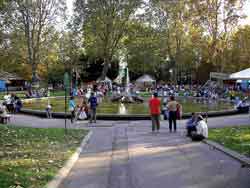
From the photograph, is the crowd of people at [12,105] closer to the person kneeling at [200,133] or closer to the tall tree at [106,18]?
the person kneeling at [200,133]

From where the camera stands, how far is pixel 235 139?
14.2m

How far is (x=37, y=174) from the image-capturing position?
328 inches

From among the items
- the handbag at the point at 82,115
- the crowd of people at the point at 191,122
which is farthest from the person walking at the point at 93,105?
the crowd of people at the point at 191,122

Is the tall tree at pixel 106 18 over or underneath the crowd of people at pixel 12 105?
over

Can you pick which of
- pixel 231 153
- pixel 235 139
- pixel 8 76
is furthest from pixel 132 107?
pixel 8 76

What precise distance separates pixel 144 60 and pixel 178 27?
9305 mm

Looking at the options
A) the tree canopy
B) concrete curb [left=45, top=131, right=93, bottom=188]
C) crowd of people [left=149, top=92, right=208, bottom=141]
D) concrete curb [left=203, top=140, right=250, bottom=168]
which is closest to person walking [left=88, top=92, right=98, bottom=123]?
crowd of people [left=149, top=92, right=208, bottom=141]

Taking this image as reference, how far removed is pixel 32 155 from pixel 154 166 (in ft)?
10.6

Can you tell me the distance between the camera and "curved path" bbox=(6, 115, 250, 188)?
26.6ft

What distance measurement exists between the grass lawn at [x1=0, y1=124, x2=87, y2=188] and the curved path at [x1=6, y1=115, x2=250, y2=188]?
0.51 metres

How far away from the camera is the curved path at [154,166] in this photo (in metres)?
8.10

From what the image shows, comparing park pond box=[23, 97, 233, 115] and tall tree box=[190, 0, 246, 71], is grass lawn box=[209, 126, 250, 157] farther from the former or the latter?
tall tree box=[190, 0, 246, 71]

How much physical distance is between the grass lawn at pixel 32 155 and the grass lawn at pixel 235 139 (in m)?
4.92

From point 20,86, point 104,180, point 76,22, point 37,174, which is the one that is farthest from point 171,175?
point 20,86
